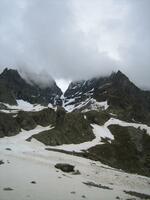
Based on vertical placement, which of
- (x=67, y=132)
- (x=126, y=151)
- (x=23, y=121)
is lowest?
(x=126, y=151)

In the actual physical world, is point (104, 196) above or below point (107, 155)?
below

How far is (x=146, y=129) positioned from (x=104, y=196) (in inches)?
3779

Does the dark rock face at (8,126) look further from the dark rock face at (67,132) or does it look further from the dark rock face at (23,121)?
the dark rock face at (67,132)

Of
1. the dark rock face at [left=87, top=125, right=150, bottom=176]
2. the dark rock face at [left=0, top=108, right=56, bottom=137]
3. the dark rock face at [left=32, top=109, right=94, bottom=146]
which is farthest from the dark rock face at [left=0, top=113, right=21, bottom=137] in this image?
the dark rock face at [left=87, top=125, right=150, bottom=176]

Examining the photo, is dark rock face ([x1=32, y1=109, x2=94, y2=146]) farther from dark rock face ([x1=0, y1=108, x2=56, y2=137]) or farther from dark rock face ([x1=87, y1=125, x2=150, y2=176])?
dark rock face ([x1=87, y1=125, x2=150, y2=176])

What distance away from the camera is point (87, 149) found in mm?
82688

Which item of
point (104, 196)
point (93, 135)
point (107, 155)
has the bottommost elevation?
point (104, 196)

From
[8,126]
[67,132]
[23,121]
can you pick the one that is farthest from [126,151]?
[8,126]

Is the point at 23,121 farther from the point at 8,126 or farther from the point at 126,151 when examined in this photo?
the point at 126,151

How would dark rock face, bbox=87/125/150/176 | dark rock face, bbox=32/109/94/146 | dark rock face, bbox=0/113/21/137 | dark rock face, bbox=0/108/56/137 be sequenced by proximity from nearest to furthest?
dark rock face, bbox=87/125/150/176, dark rock face, bbox=0/113/21/137, dark rock face, bbox=32/109/94/146, dark rock face, bbox=0/108/56/137

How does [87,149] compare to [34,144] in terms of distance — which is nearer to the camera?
[34,144]

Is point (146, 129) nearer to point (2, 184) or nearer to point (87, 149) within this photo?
point (87, 149)

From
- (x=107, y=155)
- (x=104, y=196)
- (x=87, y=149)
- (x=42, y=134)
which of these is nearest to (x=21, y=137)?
(x=42, y=134)

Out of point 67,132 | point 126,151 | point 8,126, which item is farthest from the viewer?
point 126,151
